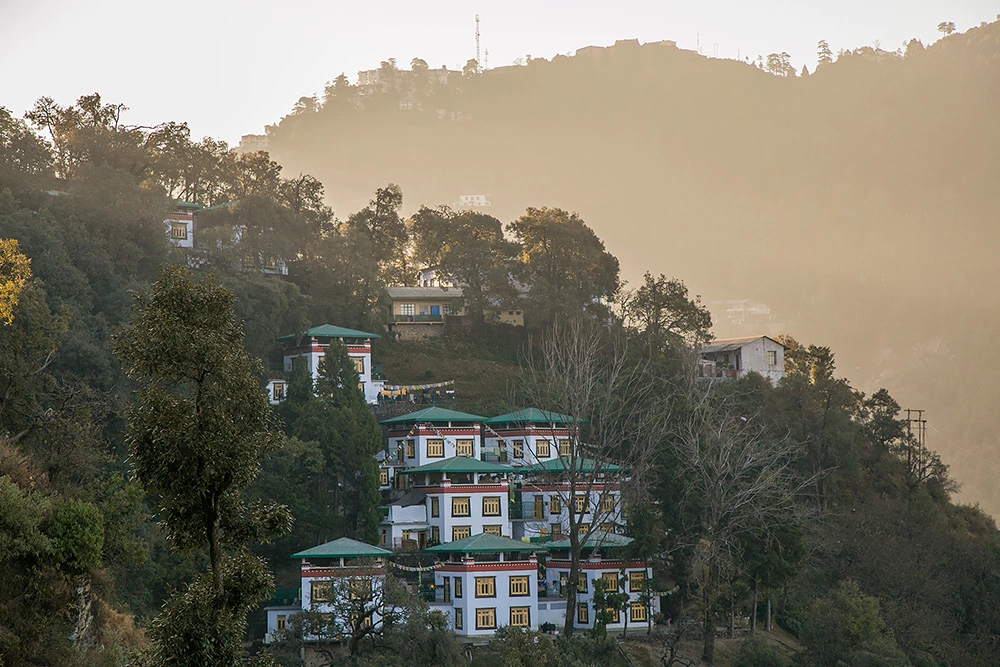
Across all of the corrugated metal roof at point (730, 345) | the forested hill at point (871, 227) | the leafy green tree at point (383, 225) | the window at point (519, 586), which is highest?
the forested hill at point (871, 227)

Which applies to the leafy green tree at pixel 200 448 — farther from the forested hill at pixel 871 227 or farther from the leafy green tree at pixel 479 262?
the forested hill at pixel 871 227

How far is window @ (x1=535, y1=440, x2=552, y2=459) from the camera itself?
53.2 metres

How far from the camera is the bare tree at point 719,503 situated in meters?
43.8

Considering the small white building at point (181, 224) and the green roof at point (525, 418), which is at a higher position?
the small white building at point (181, 224)

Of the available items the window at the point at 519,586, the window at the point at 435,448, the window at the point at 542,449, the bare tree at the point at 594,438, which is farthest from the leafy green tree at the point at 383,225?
the window at the point at 519,586

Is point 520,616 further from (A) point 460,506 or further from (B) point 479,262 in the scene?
(B) point 479,262

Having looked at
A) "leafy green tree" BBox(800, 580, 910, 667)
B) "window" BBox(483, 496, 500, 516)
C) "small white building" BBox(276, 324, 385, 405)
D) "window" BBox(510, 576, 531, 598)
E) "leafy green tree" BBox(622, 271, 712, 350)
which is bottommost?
"leafy green tree" BBox(800, 580, 910, 667)

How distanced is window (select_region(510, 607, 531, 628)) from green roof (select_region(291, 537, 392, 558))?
489 cm

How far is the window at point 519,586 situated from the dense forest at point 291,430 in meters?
3.70

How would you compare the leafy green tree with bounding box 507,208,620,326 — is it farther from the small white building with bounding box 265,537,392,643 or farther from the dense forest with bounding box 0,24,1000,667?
the small white building with bounding box 265,537,392,643

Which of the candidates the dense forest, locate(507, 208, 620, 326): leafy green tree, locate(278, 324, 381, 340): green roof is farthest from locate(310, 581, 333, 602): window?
locate(507, 208, 620, 326): leafy green tree

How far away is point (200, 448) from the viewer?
51.2ft

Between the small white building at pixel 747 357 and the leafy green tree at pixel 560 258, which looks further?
the small white building at pixel 747 357

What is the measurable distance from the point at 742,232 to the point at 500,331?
119 meters
